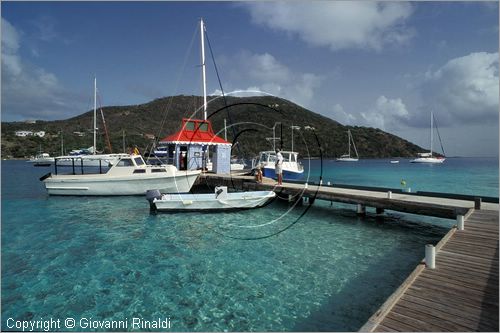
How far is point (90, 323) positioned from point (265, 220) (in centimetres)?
1113

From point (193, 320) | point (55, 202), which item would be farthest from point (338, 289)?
point (55, 202)

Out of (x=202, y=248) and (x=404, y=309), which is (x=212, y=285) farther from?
(x=404, y=309)

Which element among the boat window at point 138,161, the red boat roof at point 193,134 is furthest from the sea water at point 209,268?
the red boat roof at point 193,134

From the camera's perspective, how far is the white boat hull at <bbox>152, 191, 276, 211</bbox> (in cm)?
1817

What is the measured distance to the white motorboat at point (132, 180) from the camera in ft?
79.5

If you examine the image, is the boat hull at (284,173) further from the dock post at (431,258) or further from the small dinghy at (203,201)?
the dock post at (431,258)

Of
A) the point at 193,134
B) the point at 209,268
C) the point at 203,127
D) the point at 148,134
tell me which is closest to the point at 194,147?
the point at 193,134

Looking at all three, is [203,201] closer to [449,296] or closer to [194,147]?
[194,147]

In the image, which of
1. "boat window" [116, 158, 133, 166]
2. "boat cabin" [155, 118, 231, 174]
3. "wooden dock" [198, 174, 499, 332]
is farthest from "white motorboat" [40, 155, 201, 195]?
"wooden dock" [198, 174, 499, 332]

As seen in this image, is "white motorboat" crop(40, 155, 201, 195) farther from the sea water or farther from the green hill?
the green hill

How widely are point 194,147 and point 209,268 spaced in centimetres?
2118

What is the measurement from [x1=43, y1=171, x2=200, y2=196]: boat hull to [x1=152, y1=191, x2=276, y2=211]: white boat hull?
534 centimetres

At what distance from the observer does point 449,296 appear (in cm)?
604

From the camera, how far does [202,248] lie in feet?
40.8
